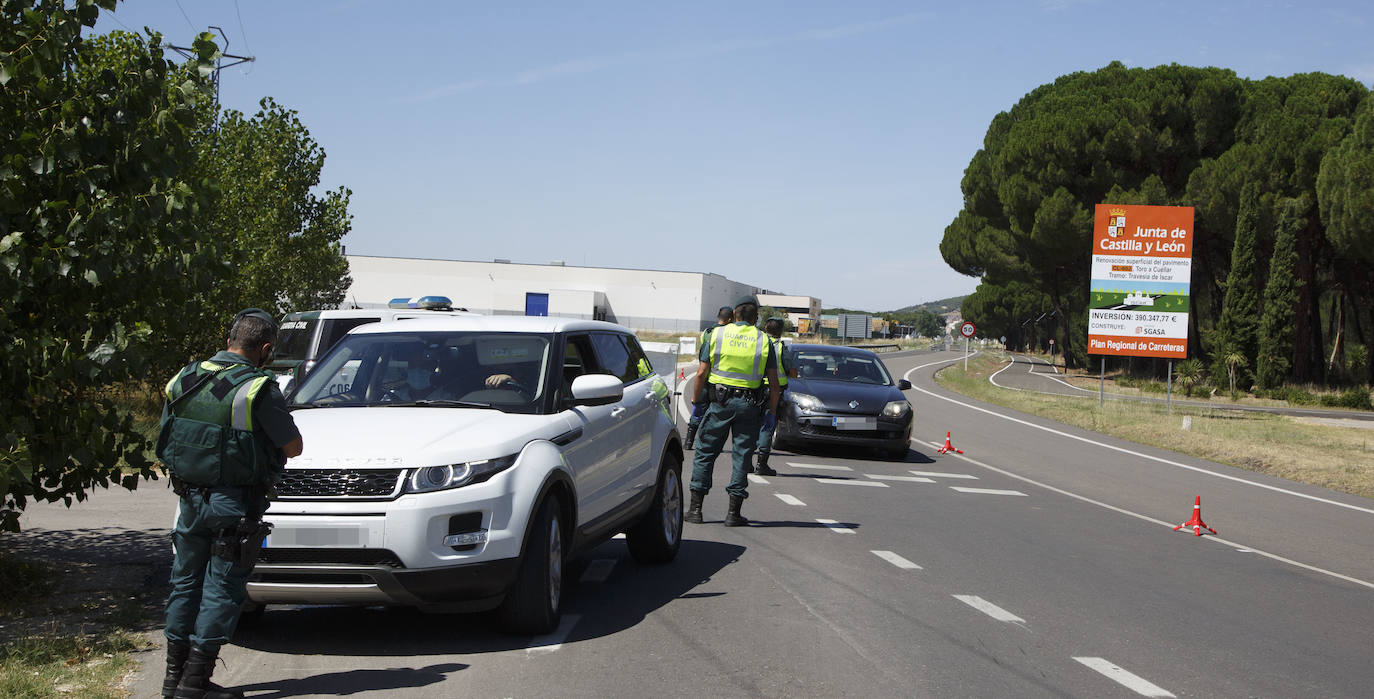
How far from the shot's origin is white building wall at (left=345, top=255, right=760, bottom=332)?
378 feet

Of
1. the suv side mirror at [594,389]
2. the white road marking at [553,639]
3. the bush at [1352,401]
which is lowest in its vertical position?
the bush at [1352,401]

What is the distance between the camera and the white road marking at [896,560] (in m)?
8.55

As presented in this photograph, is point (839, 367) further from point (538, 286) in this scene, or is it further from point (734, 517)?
point (538, 286)

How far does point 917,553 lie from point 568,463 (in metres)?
3.77

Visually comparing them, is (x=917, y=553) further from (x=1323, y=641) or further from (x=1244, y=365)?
(x=1244, y=365)

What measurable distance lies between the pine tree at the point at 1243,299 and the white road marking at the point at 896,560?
148 ft

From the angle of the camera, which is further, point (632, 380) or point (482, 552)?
point (632, 380)

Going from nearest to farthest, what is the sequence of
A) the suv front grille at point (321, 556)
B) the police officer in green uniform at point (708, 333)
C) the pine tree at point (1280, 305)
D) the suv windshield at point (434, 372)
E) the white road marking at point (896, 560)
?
the suv front grille at point (321, 556) → the suv windshield at point (434, 372) → the white road marking at point (896, 560) → the police officer in green uniform at point (708, 333) → the pine tree at point (1280, 305)


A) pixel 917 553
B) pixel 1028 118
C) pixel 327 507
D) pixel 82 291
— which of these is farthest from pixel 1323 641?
pixel 1028 118

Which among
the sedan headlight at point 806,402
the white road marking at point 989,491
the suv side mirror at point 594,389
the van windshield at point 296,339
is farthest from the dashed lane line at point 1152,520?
the van windshield at point 296,339

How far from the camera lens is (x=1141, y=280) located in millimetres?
31328

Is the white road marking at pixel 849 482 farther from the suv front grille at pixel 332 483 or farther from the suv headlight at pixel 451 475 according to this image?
the suv front grille at pixel 332 483

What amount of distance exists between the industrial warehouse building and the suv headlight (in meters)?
107

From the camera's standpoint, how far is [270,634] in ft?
20.2
